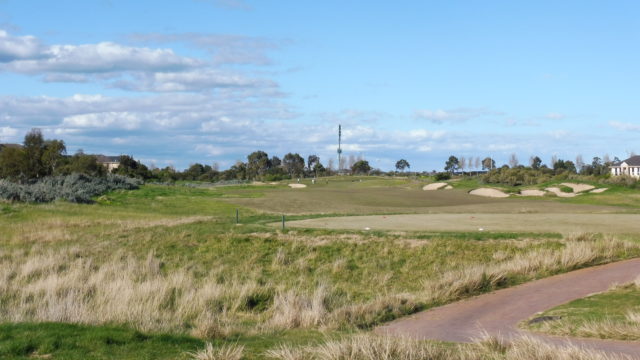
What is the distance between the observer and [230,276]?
23.2 m

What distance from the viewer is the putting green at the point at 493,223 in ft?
89.1

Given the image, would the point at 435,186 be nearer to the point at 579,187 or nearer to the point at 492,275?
the point at 579,187

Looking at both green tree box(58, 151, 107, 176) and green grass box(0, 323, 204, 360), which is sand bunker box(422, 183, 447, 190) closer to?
green tree box(58, 151, 107, 176)

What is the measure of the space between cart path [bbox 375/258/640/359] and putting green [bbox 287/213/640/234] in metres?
6.71

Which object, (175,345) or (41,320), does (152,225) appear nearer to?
(41,320)

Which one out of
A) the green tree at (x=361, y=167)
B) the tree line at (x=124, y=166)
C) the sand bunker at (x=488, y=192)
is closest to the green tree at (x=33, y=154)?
the tree line at (x=124, y=166)

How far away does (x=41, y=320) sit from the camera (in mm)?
12562

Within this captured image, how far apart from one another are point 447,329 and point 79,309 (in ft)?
24.4

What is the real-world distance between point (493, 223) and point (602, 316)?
1704 centimetres

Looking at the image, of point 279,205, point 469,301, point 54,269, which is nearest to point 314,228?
point 54,269

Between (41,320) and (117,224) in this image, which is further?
(117,224)

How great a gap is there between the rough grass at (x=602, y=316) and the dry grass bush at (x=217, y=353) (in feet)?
18.8

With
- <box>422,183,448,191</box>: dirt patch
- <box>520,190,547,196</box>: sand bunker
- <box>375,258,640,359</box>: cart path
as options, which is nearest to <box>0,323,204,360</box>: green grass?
<box>375,258,640,359</box>: cart path

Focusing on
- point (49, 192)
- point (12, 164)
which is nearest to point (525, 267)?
point (49, 192)
